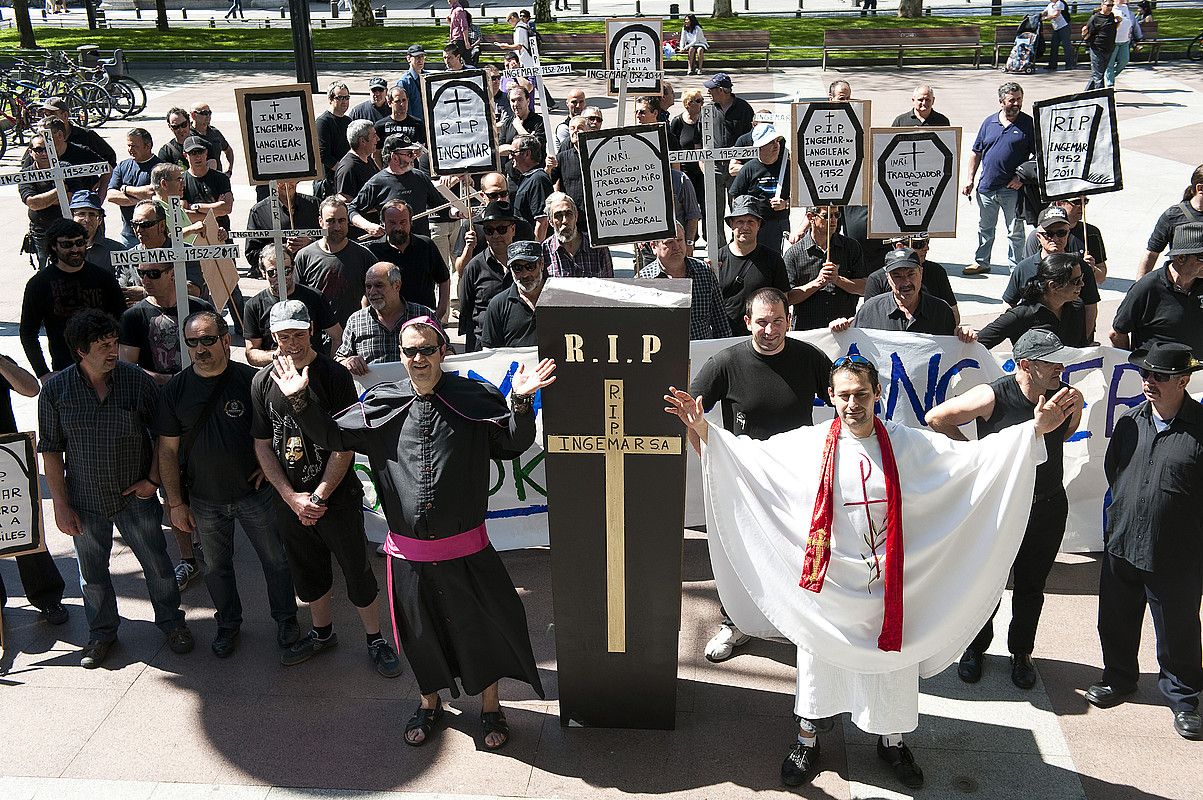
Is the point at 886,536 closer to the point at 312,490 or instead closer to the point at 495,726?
the point at 495,726

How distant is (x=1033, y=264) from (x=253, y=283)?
7.89 metres

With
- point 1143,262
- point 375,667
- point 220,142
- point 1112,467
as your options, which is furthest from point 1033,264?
point 220,142

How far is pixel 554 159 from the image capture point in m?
11.0

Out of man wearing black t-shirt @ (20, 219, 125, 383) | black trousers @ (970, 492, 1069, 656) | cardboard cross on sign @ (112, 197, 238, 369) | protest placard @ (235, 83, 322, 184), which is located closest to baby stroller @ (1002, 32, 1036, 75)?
protest placard @ (235, 83, 322, 184)

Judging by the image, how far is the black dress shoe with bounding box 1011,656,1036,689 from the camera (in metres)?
5.57

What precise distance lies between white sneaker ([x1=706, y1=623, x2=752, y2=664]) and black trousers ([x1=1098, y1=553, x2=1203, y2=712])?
1700 mm

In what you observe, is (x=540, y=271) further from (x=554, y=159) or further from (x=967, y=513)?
(x=554, y=159)

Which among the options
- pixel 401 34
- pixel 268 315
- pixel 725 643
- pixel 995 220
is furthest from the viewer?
pixel 401 34

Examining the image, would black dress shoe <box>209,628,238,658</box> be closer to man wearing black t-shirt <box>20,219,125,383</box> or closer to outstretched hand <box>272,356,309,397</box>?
outstretched hand <box>272,356,309,397</box>

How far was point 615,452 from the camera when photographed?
489cm

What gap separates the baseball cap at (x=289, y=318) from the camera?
5.52 metres

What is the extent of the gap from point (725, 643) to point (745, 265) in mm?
2605

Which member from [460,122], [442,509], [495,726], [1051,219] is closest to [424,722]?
[495,726]

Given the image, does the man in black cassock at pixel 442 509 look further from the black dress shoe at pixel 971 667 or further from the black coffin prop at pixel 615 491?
the black dress shoe at pixel 971 667
